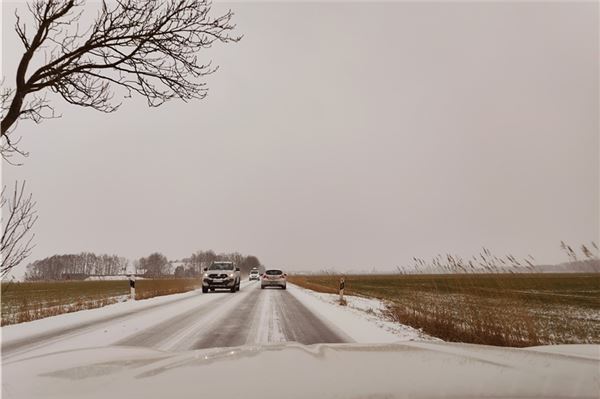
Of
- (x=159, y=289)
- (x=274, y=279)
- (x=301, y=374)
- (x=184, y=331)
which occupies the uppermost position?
(x=301, y=374)

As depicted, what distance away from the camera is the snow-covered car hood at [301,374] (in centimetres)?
205

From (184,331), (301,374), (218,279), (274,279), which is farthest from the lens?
(274,279)

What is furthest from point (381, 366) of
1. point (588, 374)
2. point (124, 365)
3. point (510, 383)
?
point (124, 365)

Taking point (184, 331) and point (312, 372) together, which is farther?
point (184, 331)

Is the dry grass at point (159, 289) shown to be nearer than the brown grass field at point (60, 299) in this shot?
No

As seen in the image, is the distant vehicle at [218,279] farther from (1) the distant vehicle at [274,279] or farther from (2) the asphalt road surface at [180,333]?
(2) the asphalt road surface at [180,333]

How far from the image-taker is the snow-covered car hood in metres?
2.05

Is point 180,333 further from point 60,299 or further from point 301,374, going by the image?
point 60,299

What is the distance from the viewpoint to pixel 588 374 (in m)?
2.22

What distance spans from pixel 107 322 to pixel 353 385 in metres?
10.1

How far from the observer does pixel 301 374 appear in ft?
7.47

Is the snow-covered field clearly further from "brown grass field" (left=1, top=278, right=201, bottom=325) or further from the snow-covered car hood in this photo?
"brown grass field" (left=1, top=278, right=201, bottom=325)

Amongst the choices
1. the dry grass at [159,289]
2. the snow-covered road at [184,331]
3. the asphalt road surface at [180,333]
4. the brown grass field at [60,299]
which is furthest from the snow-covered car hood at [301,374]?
the dry grass at [159,289]

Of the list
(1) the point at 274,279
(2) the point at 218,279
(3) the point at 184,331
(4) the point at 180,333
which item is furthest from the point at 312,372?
(1) the point at 274,279
